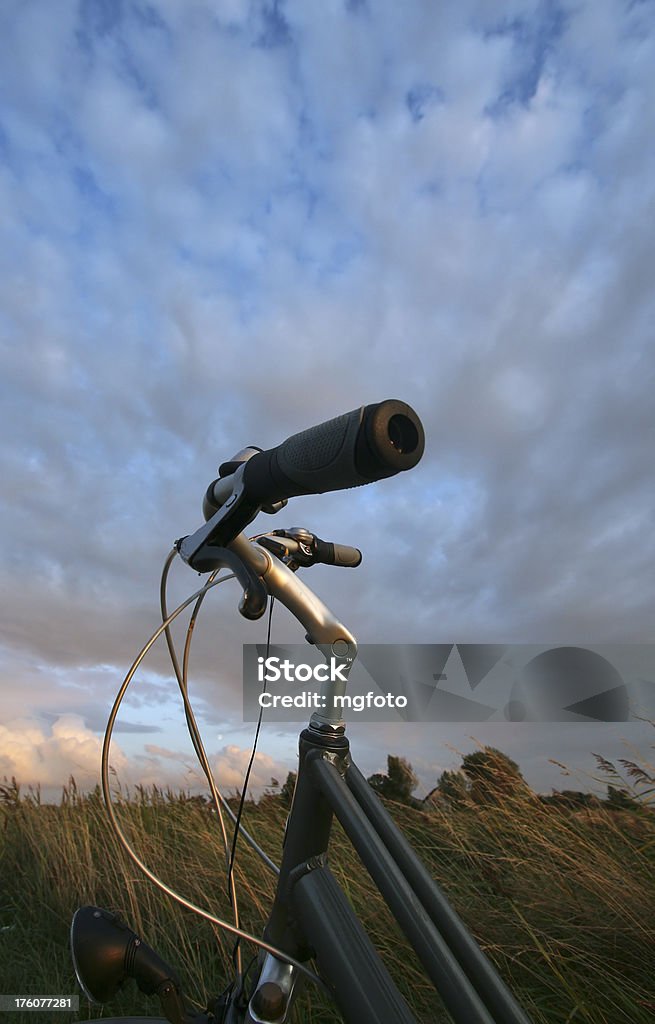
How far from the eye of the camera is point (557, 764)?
11.6 feet

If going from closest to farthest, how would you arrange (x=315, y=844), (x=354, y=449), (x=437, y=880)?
(x=354, y=449), (x=315, y=844), (x=437, y=880)

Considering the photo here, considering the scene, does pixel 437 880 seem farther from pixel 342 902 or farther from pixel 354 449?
pixel 354 449

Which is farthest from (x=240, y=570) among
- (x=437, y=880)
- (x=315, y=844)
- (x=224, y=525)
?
(x=437, y=880)

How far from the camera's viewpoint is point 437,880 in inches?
132

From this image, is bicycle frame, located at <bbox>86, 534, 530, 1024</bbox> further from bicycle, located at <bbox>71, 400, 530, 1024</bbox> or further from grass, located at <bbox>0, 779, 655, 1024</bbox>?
grass, located at <bbox>0, 779, 655, 1024</bbox>

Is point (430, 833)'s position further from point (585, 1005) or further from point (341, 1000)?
point (341, 1000)

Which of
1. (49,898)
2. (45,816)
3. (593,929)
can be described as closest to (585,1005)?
(593,929)

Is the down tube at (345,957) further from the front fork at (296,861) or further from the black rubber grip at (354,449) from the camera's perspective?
the black rubber grip at (354,449)

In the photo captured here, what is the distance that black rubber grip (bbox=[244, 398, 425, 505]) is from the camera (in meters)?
1.26

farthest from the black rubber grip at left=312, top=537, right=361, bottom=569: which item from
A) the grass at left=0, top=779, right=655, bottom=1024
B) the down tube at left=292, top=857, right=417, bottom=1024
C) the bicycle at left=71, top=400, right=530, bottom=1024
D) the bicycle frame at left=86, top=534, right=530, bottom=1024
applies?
the grass at left=0, top=779, right=655, bottom=1024

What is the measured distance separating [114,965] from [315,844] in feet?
2.05

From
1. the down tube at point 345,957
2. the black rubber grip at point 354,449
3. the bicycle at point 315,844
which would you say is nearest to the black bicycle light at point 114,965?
the bicycle at point 315,844

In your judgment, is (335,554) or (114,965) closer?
(114,965)

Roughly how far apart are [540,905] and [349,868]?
110 cm
